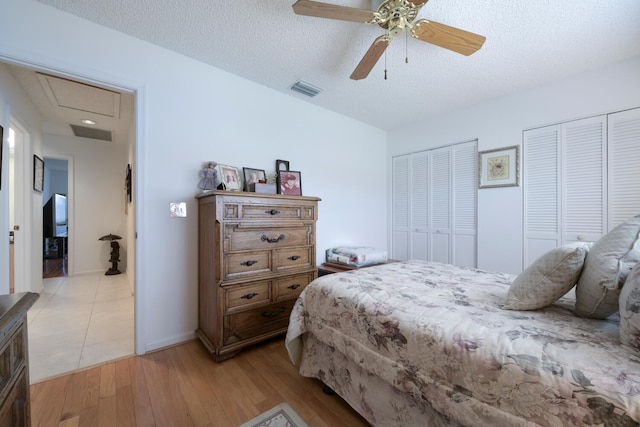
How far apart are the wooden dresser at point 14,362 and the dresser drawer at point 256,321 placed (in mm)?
1127

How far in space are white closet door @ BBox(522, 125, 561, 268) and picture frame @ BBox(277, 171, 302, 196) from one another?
8.13 feet

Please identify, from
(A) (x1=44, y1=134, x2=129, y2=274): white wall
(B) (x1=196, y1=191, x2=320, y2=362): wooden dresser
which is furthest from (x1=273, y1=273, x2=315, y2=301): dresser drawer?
(A) (x1=44, y1=134, x2=129, y2=274): white wall

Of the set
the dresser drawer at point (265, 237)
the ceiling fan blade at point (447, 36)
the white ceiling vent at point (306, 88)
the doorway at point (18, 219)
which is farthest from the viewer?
the doorway at point (18, 219)

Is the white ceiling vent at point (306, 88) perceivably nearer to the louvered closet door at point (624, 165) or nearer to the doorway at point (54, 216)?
the louvered closet door at point (624, 165)

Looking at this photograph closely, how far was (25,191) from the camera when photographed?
9.82 feet

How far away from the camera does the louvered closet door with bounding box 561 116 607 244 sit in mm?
2363

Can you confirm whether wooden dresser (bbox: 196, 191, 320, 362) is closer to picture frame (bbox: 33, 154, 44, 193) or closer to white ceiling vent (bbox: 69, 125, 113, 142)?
picture frame (bbox: 33, 154, 44, 193)

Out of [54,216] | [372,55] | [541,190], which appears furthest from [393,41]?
[54,216]

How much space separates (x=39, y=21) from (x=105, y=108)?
5.66ft

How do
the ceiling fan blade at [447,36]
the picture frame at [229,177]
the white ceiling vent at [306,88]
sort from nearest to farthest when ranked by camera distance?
the ceiling fan blade at [447,36] < the picture frame at [229,177] < the white ceiling vent at [306,88]

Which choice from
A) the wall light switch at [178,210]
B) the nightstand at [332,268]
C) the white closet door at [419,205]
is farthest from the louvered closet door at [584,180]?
the wall light switch at [178,210]

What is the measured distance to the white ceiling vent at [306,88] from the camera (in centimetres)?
266

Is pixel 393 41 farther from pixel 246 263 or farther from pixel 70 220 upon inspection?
pixel 70 220

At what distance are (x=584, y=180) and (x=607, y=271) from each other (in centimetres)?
216
